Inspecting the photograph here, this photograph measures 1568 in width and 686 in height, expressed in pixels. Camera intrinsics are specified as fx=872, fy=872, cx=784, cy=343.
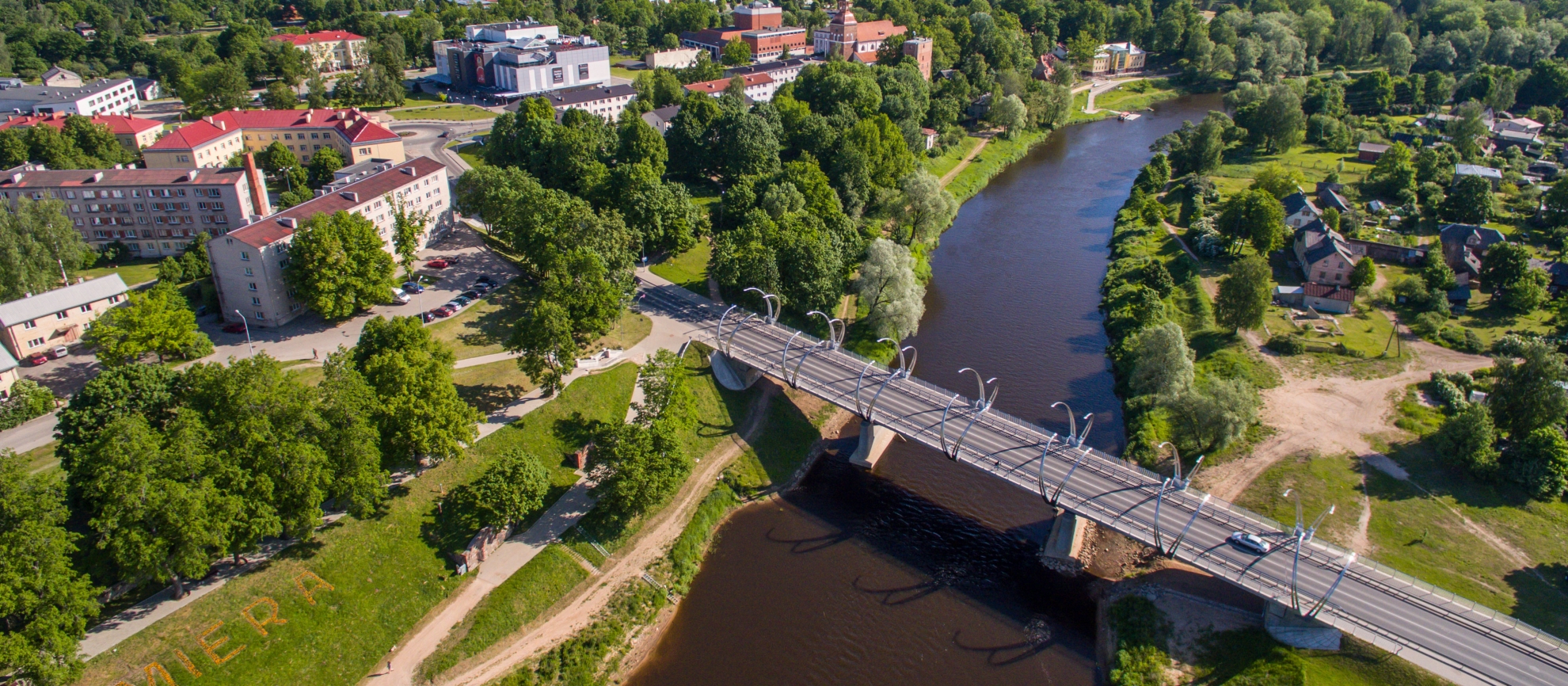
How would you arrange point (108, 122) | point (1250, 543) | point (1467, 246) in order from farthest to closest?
point (108, 122) → point (1467, 246) → point (1250, 543)

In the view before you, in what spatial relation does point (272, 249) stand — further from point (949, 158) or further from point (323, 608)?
point (949, 158)

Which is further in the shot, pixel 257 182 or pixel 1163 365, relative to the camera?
pixel 257 182

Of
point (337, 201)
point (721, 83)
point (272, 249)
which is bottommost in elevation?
point (272, 249)

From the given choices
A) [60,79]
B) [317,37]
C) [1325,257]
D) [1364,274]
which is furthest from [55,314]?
[317,37]

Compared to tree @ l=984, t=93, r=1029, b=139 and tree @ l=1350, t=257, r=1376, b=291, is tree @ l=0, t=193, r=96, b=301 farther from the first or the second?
tree @ l=984, t=93, r=1029, b=139

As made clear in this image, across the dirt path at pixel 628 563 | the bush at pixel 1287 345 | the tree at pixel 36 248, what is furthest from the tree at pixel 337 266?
the bush at pixel 1287 345

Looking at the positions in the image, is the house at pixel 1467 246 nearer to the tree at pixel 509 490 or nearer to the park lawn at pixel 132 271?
the tree at pixel 509 490
